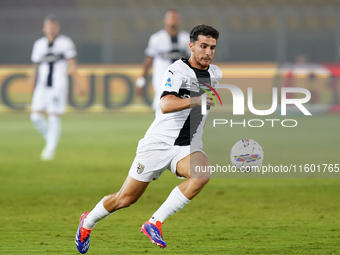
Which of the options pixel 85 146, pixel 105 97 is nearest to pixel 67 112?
pixel 105 97

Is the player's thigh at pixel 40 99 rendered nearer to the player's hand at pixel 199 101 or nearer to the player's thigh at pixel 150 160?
the player's thigh at pixel 150 160

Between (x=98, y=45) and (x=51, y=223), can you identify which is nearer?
(x=51, y=223)

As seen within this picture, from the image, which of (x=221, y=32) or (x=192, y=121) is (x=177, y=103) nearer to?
(x=192, y=121)

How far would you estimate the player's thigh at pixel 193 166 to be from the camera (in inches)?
159

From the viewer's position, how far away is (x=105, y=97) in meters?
17.1

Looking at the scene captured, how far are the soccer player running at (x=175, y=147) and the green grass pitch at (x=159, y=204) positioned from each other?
36cm

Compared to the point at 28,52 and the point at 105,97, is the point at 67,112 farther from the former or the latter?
the point at 28,52

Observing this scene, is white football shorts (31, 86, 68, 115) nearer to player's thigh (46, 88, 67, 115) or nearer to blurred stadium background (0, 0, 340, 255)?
player's thigh (46, 88, 67, 115)

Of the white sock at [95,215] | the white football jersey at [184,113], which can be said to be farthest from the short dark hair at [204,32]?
the white sock at [95,215]

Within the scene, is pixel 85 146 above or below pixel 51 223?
below

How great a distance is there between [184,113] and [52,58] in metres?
6.97

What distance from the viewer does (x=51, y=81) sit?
10.5 m

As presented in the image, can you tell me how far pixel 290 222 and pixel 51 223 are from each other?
7.50ft

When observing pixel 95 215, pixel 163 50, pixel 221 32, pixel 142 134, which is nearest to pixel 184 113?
pixel 95 215
